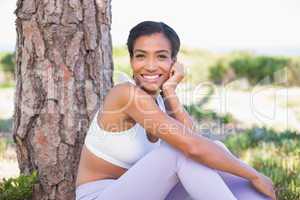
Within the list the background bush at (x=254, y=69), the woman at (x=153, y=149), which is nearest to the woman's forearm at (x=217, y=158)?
the woman at (x=153, y=149)

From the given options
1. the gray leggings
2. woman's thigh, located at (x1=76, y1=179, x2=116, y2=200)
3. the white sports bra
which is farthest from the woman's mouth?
woman's thigh, located at (x1=76, y1=179, x2=116, y2=200)

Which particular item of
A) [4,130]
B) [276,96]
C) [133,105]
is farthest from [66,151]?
[276,96]

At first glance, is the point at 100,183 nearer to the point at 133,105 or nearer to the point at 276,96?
the point at 133,105

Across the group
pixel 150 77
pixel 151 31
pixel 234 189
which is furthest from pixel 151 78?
pixel 234 189

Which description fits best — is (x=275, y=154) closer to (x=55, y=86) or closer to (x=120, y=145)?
(x=55, y=86)

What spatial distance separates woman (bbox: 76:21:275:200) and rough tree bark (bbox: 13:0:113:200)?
560 mm

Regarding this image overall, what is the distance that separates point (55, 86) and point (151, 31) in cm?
88

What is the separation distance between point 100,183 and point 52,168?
2.40 ft

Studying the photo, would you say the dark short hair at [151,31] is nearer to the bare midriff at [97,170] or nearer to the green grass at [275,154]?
the bare midriff at [97,170]

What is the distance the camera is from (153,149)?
3098 millimetres

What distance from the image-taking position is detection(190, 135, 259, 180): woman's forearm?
297 cm

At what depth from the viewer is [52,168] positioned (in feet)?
12.5

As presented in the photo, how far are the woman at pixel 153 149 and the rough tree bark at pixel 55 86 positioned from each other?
1.84ft

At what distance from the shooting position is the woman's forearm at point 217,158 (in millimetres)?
2971
